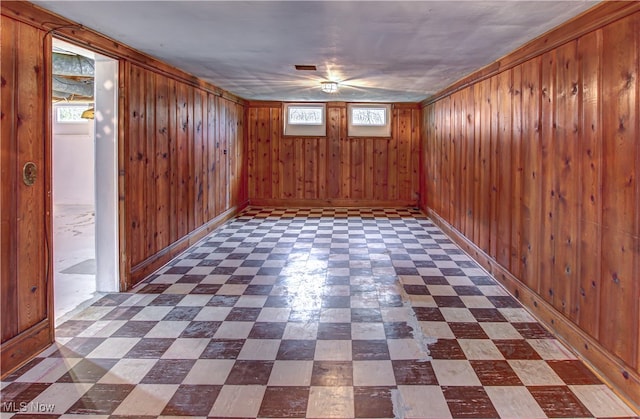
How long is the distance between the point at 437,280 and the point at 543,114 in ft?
5.79

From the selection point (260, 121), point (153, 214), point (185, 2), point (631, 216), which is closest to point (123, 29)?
point (185, 2)

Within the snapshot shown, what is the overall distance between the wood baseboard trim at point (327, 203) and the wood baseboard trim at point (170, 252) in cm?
169

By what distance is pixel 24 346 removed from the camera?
2436 millimetres

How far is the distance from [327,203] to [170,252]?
4.40 metres

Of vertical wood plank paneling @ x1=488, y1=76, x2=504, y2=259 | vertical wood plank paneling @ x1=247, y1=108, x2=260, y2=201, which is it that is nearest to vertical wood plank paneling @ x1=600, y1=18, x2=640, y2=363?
vertical wood plank paneling @ x1=488, y1=76, x2=504, y2=259

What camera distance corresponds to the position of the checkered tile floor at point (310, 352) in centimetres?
202

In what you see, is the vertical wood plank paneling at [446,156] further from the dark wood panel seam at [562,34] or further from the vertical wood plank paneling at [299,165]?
the vertical wood plank paneling at [299,165]

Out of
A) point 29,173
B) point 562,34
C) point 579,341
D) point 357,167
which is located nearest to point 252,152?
point 357,167

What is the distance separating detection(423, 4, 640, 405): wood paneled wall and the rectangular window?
8605mm

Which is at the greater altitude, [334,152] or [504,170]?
[334,152]

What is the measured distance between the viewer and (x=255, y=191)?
8.59 meters

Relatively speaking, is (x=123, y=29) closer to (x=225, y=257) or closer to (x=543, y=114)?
(x=225, y=257)

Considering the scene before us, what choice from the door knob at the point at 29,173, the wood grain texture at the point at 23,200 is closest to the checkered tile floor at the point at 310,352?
the wood grain texture at the point at 23,200

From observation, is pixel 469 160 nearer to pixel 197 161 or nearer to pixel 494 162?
pixel 494 162
